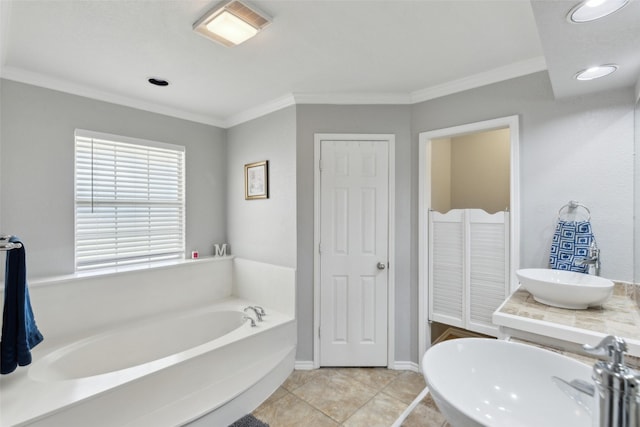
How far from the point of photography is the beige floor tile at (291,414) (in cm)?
209

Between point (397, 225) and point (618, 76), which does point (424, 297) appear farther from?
point (618, 76)

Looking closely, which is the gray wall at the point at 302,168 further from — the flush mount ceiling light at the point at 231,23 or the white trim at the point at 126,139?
the flush mount ceiling light at the point at 231,23

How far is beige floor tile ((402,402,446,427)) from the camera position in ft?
2.88

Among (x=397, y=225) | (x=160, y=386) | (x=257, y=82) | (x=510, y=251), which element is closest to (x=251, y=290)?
(x=160, y=386)

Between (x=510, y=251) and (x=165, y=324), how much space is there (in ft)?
9.62

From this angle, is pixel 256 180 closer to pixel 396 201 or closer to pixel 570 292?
pixel 396 201

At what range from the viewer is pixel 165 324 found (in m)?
2.73

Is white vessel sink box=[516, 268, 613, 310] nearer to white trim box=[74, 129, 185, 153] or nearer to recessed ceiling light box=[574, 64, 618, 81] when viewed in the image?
recessed ceiling light box=[574, 64, 618, 81]

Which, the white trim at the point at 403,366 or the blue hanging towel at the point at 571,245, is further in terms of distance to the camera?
the white trim at the point at 403,366

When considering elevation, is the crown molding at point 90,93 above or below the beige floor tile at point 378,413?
above

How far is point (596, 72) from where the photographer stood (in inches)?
61.6

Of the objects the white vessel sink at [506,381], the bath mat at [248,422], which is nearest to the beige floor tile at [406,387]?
the bath mat at [248,422]

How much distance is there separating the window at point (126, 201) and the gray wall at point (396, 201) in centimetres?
143

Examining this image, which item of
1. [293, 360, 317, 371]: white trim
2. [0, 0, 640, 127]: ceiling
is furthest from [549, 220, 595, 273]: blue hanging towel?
[293, 360, 317, 371]: white trim
